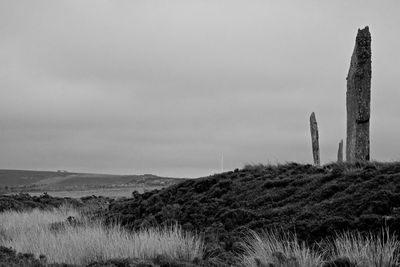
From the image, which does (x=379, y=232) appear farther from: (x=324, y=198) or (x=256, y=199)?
(x=256, y=199)

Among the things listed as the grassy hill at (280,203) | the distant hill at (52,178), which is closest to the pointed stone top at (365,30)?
the grassy hill at (280,203)

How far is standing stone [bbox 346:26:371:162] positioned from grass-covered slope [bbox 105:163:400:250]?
2231 mm

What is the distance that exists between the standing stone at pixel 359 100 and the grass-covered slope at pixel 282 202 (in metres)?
2.23

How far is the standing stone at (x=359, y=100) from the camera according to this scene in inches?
705

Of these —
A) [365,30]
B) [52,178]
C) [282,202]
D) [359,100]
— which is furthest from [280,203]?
[52,178]

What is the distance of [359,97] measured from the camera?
18.1 m

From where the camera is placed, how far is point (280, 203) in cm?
1359

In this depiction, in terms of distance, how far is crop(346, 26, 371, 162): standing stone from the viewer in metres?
17.9

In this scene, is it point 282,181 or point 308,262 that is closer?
point 308,262

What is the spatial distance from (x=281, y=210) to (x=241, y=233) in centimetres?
144

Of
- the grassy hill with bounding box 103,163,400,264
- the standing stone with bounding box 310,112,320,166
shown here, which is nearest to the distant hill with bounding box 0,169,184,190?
the standing stone with bounding box 310,112,320,166

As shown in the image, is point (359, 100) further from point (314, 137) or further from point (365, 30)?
point (314, 137)

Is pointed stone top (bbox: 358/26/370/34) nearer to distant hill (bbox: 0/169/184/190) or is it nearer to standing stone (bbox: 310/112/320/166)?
standing stone (bbox: 310/112/320/166)

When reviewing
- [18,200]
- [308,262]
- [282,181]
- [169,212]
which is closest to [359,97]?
[282,181]
